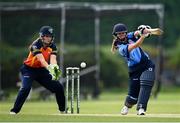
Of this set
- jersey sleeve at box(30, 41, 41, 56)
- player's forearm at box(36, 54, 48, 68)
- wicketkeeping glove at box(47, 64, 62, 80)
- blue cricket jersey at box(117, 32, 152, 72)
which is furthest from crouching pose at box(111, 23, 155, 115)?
jersey sleeve at box(30, 41, 41, 56)

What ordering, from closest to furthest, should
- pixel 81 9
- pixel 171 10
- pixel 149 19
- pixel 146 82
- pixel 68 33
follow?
pixel 146 82
pixel 81 9
pixel 149 19
pixel 68 33
pixel 171 10

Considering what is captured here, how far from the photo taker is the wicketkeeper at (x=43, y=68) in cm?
2006

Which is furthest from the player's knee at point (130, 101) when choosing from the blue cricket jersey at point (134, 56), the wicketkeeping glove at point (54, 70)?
the wicketkeeping glove at point (54, 70)

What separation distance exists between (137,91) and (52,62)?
6.70 feet

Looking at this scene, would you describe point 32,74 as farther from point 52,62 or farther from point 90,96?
point 90,96

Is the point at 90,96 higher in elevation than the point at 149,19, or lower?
lower

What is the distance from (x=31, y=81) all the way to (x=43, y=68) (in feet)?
1.34

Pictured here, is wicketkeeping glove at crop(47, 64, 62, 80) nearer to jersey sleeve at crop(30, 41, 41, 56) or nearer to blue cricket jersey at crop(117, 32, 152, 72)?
jersey sleeve at crop(30, 41, 41, 56)

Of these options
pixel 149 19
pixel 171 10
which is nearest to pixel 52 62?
pixel 149 19

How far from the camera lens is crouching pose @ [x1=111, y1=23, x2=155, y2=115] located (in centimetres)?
1962

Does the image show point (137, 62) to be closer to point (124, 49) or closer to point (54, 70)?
point (124, 49)

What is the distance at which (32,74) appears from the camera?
67.7 feet

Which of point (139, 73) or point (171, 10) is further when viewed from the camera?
point (171, 10)

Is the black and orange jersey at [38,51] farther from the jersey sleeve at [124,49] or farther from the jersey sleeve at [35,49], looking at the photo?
the jersey sleeve at [124,49]
